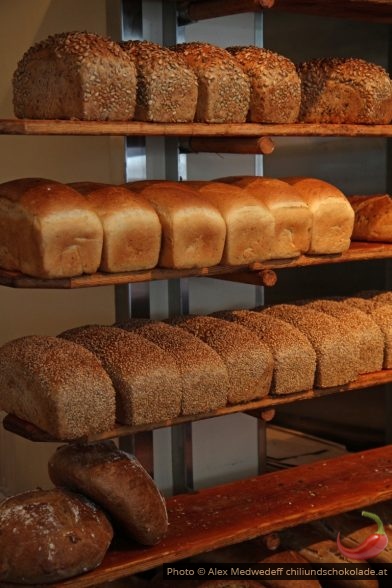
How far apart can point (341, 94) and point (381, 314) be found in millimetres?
754

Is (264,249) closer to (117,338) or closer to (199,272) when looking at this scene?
(199,272)

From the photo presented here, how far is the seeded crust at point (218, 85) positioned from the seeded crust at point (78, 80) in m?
0.24

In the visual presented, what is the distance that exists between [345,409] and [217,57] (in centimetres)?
203

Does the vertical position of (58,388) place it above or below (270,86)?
below

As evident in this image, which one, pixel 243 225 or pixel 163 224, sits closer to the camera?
pixel 163 224

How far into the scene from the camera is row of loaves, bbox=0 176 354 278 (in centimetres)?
234

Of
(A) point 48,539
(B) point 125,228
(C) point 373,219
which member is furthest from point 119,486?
(C) point 373,219

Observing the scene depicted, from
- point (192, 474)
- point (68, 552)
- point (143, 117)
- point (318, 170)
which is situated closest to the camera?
point (68, 552)

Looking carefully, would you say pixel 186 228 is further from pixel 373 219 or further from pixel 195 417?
pixel 373 219

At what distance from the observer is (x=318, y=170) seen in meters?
3.98

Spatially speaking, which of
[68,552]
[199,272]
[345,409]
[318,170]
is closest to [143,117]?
[199,272]

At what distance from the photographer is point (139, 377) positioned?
99.0 inches

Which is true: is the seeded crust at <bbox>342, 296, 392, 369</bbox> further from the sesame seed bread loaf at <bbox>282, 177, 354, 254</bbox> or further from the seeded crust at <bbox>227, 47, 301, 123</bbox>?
the seeded crust at <bbox>227, 47, 301, 123</bbox>

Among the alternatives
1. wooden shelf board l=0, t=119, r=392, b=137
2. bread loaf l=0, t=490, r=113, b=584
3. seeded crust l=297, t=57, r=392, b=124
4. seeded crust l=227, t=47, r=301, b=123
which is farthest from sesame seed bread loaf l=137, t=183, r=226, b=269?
bread loaf l=0, t=490, r=113, b=584
